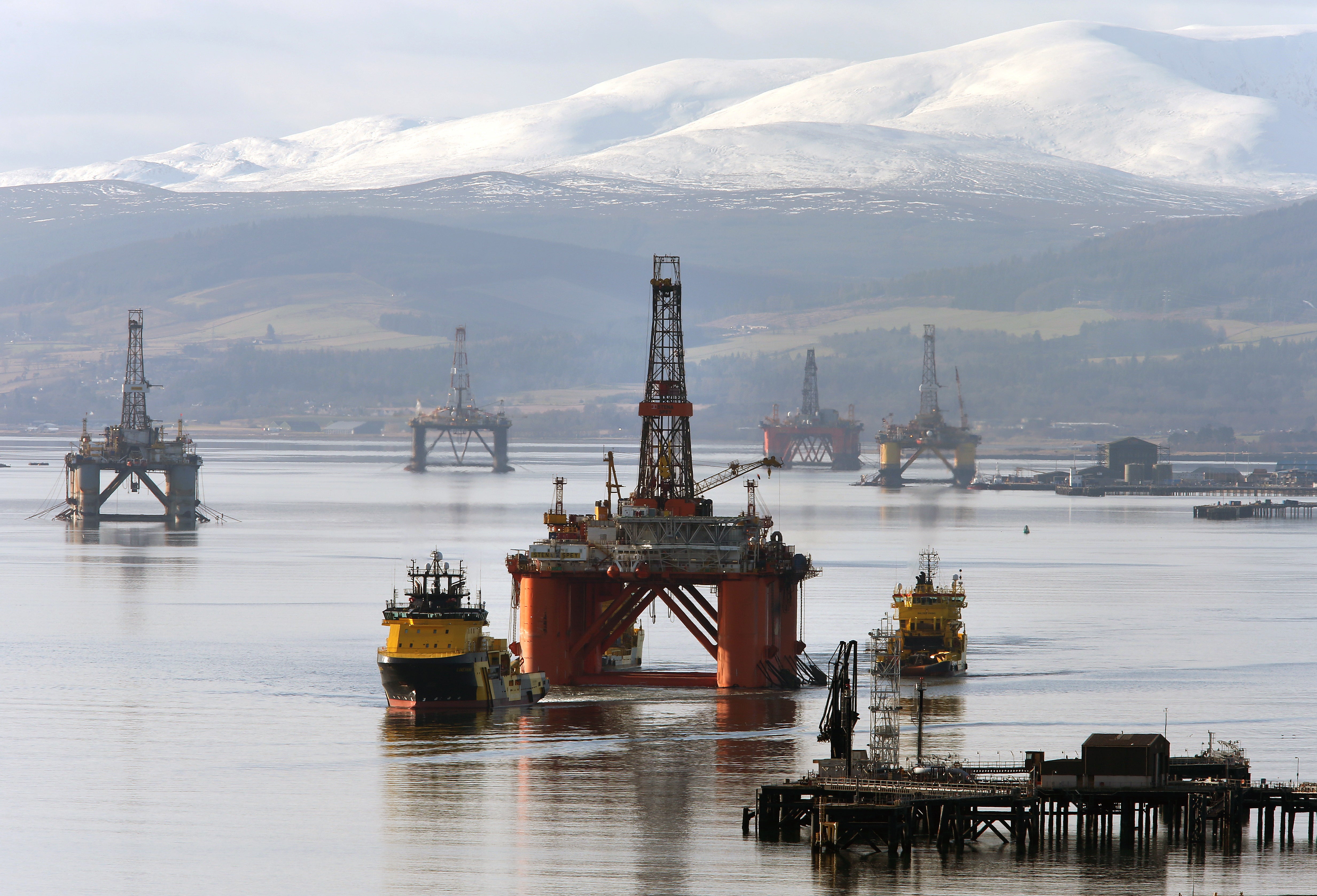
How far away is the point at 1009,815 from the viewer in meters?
40.8

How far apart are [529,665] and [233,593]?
37.5 m

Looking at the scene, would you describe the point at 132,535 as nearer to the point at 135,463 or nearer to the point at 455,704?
the point at 135,463

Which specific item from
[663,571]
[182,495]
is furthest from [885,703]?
[182,495]

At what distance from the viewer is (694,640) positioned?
72812 mm

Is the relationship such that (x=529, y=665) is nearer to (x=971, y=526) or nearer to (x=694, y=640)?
(x=694, y=640)

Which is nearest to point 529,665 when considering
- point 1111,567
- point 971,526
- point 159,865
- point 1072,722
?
point 1072,722

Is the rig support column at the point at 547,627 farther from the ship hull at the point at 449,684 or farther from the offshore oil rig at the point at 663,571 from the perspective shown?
the ship hull at the point at 449,684

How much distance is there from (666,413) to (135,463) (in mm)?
87919

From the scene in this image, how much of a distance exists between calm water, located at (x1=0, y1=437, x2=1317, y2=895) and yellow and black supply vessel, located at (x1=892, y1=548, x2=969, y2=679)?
103 centimetres

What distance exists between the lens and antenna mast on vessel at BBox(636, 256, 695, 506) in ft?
186

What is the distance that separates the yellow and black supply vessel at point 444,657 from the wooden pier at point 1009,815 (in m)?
13.0

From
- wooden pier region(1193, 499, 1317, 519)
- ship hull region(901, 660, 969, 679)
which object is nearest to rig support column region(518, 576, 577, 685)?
ship hull region(901, 660, 969, 679)

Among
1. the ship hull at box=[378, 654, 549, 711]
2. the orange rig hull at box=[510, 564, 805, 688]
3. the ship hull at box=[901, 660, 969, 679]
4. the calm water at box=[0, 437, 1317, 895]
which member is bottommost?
the calm water at box=[0, 437, 1317, 895]

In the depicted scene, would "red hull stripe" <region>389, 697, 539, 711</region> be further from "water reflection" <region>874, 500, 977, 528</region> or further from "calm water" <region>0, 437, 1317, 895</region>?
"water reflection" <region>874, 500, 977, 528</region>
